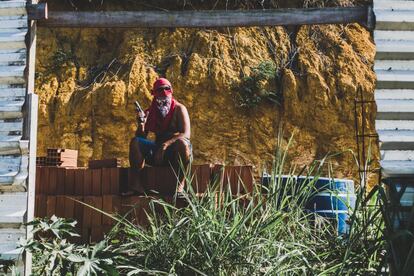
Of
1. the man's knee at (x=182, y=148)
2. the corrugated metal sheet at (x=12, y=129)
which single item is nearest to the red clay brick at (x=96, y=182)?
the man's knee at (x=182, y=148)

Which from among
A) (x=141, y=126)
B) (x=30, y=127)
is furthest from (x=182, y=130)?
(x=30, y=127)

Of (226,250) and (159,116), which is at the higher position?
(159,116)

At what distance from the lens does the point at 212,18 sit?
5012mm

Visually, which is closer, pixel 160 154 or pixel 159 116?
pixel 160 154

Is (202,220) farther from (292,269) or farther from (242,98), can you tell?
(242,98)

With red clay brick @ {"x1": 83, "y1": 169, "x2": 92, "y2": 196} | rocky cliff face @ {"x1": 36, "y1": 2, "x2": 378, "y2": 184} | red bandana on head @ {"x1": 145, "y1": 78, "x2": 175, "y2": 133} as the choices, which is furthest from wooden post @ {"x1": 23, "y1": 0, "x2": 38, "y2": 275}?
rocky cliff face @ {"x1": 36, "y1": 2, "x2": 378, "y2": 184}

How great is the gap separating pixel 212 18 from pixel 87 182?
3038 mm

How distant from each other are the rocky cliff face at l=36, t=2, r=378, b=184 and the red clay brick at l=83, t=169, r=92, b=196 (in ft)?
20.0

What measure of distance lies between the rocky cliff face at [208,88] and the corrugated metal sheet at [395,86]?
339 inches

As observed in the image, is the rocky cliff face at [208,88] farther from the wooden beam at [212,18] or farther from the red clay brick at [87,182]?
the wooden beam at [212,18]

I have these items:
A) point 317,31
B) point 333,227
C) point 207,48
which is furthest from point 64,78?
point 333,227

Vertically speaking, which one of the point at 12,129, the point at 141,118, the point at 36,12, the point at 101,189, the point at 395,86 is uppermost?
the point at 36,12

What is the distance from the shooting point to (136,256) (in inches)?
189

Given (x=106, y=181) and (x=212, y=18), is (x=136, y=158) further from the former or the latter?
(x=212, y=18)
